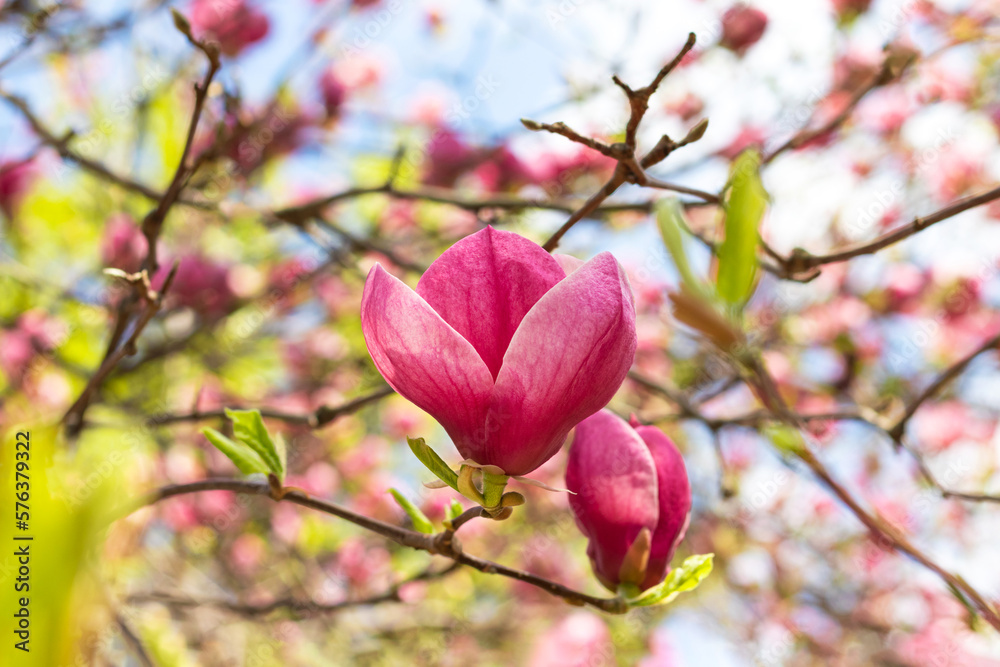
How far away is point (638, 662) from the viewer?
7.17ft

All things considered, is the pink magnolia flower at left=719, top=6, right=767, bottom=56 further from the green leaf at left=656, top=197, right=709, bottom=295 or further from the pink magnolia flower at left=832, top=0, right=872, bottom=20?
the green leaf at left=656, top=197, right=709, bottom=295

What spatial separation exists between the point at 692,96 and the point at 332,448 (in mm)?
1652

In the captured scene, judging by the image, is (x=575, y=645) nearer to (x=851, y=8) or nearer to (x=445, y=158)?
(x=445, y=158)

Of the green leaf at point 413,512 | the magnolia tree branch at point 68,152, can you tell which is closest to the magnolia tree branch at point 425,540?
the green leaf at point 413,512

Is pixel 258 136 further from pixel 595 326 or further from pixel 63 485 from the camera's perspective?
pixel 63 485

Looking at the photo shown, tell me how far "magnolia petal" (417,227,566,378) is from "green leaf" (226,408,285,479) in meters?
0.19

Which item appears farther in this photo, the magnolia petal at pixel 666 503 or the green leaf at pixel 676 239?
the magnolia petal at pixel 666 503

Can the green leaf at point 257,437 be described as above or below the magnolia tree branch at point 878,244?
below

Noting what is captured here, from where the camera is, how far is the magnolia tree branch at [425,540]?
1.73 feet

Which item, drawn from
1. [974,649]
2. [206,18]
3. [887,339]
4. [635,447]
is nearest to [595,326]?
[635,447]

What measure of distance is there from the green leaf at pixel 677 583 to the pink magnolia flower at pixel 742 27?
1.94 meters

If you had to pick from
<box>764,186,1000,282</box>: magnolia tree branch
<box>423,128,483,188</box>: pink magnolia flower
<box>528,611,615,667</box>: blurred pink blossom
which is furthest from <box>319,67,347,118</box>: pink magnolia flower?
<box>764,186,1000,282</box>: magnolia tree branch

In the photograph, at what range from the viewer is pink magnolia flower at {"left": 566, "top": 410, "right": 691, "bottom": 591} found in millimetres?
573

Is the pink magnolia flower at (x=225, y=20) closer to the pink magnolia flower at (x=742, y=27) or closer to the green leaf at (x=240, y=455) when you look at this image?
the pink magnolia flower at (x=742, y=27)
